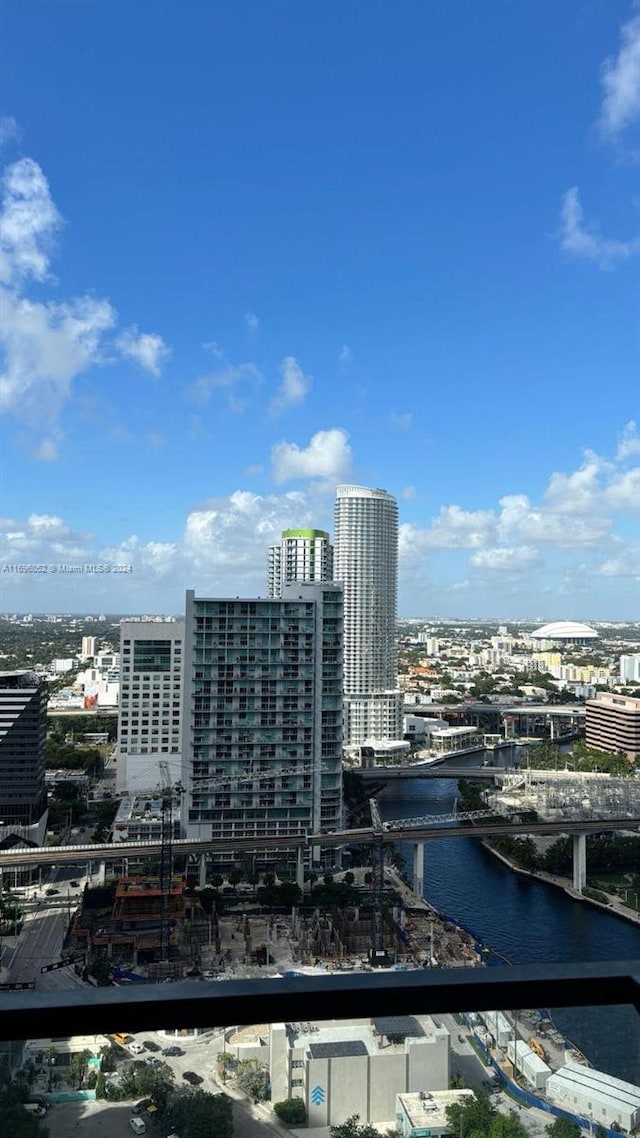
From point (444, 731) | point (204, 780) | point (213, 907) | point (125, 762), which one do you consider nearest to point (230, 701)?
point (204, 780)

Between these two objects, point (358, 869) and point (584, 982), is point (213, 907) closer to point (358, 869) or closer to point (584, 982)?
point (358, 869)

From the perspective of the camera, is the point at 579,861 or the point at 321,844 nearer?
the point at 321,844

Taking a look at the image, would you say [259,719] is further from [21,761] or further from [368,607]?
[368,607]

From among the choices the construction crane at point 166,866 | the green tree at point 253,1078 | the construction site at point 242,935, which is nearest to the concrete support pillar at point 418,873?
the construction site at point 242,935

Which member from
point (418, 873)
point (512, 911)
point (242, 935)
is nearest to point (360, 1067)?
point (242, 935)

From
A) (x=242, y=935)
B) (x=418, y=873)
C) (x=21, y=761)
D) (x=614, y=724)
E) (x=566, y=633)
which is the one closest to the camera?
(x=242, y=935)
